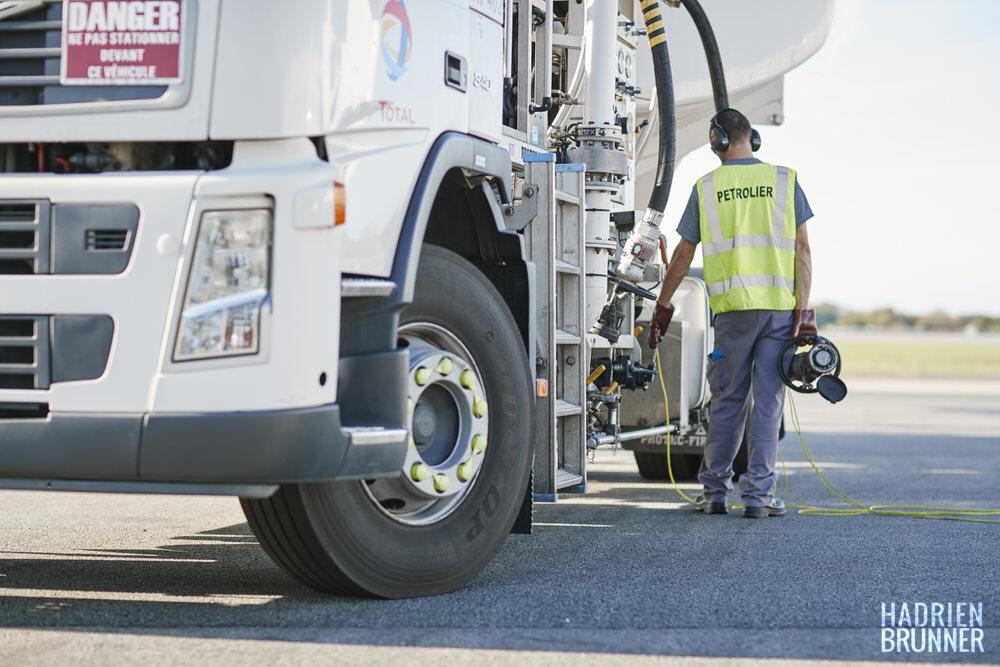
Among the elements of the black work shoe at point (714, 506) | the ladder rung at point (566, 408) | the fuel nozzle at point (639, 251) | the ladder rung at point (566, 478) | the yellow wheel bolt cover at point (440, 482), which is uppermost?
the fuel nozzle at point (639, 251)

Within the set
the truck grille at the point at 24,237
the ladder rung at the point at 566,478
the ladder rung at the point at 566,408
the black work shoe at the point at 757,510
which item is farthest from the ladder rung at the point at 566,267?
the truck grille at the point at 24,237

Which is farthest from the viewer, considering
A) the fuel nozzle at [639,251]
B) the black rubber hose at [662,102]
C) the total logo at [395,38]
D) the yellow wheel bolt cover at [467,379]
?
the black rubber hose at [662,102]

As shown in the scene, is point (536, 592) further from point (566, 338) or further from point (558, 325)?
point (558, 325)

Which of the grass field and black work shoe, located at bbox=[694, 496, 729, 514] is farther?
the grass field

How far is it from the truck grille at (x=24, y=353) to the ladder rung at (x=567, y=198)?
8.64 feet

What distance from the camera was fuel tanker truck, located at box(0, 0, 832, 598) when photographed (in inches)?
137

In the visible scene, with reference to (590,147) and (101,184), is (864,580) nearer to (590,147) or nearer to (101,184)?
(590,147)

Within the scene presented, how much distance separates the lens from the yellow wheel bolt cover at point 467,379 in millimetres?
4250

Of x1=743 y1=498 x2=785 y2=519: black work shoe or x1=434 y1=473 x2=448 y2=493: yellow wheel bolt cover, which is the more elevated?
x1=434 y1=473 x2=448 y2=493: yellow wheel bolt cover

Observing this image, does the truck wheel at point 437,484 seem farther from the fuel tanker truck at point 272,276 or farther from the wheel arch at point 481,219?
the wheel arch at point 481,219

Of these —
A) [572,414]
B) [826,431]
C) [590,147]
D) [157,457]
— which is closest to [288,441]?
[157,457]

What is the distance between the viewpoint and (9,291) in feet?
11.6

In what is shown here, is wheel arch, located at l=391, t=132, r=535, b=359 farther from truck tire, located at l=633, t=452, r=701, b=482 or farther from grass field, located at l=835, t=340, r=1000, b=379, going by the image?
grass field, located at l=835, t=340, r=1000, b=379

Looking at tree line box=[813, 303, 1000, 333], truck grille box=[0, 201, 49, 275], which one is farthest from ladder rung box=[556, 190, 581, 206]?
tree line box=[813, 303, 1000, 333]
